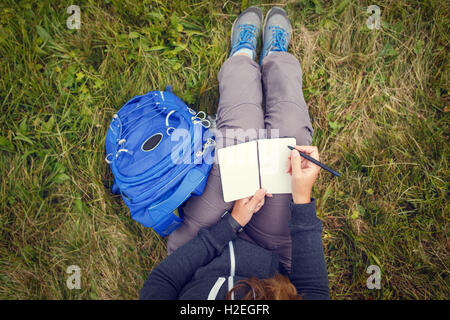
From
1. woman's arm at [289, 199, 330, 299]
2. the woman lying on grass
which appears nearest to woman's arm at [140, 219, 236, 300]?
the woman lying on grass

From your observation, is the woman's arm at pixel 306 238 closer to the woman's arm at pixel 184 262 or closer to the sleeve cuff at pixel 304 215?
the sleeve cuff at pixel 304 215

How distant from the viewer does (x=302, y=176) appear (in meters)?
1.48

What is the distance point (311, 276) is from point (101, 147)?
1.92 m

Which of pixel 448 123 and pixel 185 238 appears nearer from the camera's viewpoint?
pixel 185 238

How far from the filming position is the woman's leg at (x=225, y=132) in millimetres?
1634

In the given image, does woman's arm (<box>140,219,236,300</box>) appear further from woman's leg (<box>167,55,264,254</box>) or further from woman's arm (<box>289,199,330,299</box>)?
woman's arm (<box>289,199,330,299</box>)

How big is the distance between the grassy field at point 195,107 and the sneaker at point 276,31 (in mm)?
114

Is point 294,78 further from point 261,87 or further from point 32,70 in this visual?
point 32,70

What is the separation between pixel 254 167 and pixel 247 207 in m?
0.28

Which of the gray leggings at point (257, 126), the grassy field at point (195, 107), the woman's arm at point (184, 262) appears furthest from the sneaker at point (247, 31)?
the woman's arm at point (184, 262)

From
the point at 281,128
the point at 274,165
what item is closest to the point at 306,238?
the point at 274,165

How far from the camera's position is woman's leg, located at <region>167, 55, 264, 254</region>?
64.3 inches
